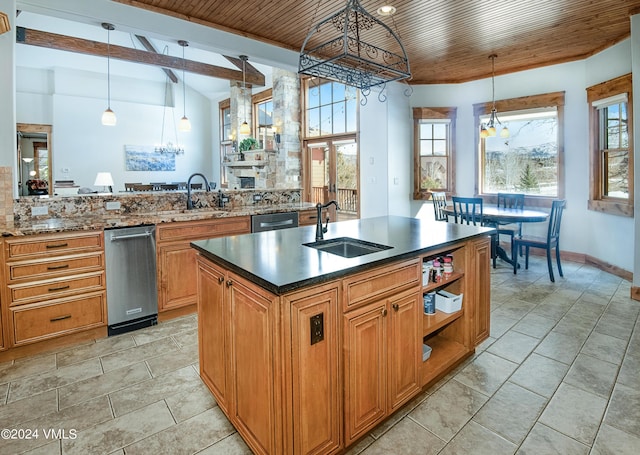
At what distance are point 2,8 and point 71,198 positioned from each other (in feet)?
5.02

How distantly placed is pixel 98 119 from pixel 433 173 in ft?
27.6

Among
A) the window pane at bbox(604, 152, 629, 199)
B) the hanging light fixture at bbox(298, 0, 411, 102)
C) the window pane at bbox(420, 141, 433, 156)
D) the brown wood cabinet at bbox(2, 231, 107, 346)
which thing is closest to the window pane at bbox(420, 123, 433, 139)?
the window pane at bbox(420, 141, 433, 156)

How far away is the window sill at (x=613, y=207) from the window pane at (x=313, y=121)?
4.87m

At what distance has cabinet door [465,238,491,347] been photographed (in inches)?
96.1

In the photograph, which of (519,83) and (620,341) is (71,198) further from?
(519,83)

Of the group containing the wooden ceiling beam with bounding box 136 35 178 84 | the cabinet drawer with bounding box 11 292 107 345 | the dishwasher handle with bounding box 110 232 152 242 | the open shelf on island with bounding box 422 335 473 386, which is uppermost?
the wooden ceiling beam with bounding box 136 35 178 84

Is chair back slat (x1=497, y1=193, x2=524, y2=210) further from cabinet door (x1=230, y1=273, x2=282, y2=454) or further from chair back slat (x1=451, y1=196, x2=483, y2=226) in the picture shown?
cabinet door (x1=230, y1=273, x2=282, y2=454)

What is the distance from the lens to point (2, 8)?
2857 millimetres

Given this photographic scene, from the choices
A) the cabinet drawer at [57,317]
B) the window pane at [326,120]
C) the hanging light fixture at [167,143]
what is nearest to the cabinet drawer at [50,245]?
the cabinet drawer at [57,317]

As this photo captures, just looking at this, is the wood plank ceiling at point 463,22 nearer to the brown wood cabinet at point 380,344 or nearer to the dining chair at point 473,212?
the dining chair at point 473,212

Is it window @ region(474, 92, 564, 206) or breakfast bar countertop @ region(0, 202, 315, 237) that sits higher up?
window @ region(474, 92, 564, 206)

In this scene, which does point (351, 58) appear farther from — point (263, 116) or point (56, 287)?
point (263, 116)

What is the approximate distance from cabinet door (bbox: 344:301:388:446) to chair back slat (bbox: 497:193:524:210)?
14.9ft

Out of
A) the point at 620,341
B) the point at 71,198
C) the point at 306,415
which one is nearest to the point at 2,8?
the point at 71,198
